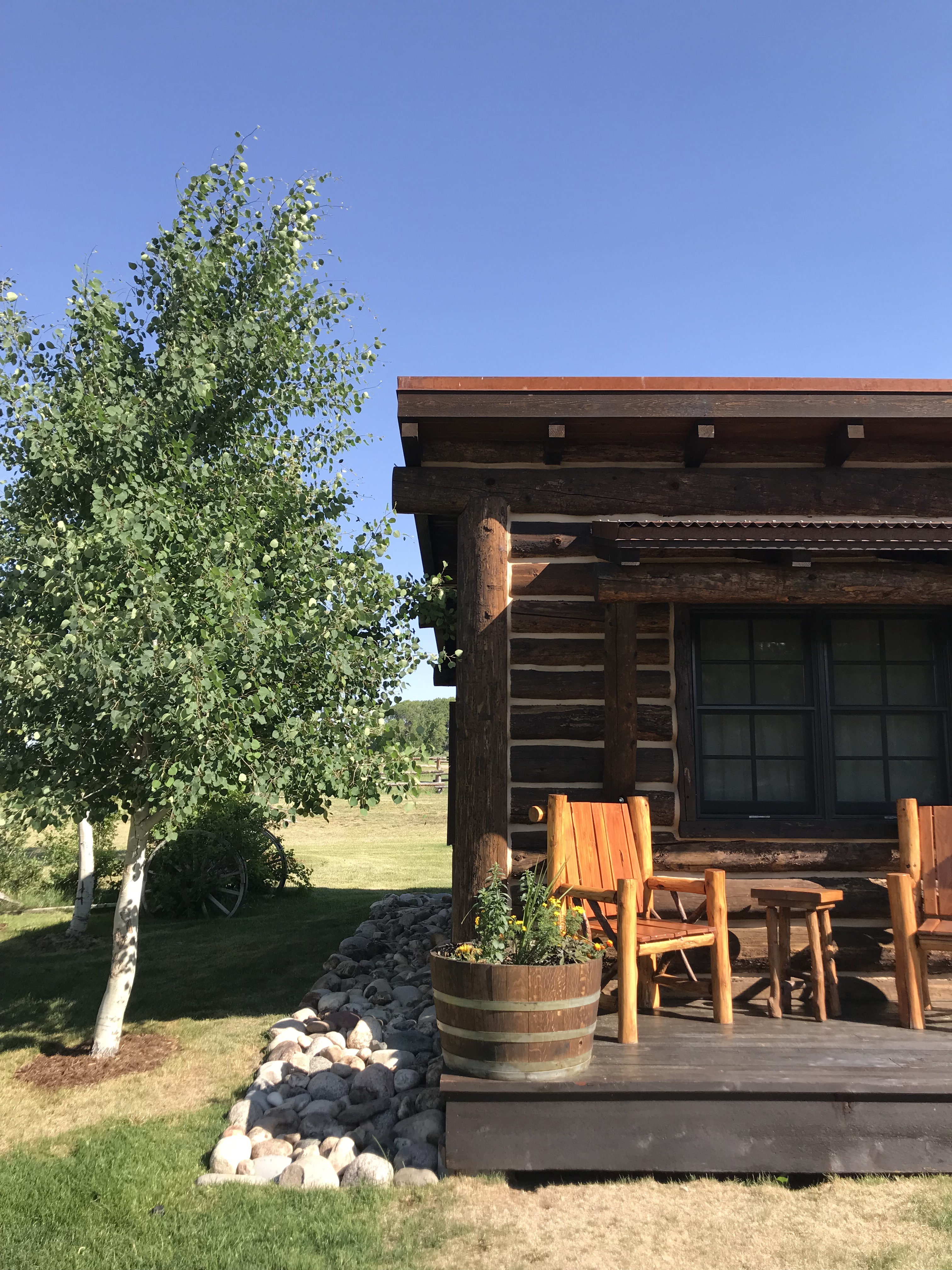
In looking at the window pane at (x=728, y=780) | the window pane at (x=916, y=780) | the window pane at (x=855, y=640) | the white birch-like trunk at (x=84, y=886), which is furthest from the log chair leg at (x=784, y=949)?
the white birch-like trunk at (x=84, y=886)

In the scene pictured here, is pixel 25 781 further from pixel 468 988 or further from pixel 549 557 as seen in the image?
pixel 549 557

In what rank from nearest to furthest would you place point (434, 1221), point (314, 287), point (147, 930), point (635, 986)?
point (434, 1221) → point (635, 986) → point (314, 287) → point (147, 930)

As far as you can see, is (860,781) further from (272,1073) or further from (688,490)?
(272,1073)

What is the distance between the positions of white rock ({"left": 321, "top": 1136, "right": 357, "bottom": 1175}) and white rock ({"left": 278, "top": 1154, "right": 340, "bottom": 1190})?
0.08 feet

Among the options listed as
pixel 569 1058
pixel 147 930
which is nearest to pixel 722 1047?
pixel 569 1058

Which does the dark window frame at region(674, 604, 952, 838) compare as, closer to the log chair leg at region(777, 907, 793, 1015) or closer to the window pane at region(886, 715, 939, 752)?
the window pane at region(886, 715, 939, 752)

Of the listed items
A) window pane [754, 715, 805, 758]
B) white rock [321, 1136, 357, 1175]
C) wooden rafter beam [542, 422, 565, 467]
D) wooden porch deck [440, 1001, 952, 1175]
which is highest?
wooden rafter beam [542, 422, 565, 467]

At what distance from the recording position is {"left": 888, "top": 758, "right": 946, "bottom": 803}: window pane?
5512 mm

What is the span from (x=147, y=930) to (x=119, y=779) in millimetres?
5886

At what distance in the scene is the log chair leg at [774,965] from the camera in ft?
15.7

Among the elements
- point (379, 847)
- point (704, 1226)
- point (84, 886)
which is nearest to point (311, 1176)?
point (704, 1226)

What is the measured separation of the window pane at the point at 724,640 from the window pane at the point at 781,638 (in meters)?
0.07

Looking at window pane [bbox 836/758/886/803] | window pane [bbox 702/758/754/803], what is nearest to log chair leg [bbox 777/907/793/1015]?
window pane [bbox 702/758/754/803]

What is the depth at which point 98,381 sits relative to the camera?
218 inches
